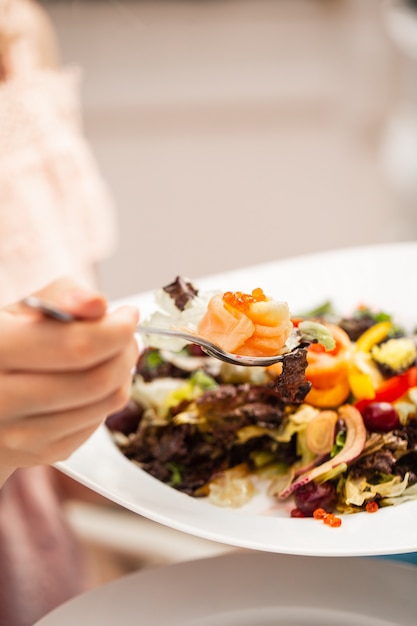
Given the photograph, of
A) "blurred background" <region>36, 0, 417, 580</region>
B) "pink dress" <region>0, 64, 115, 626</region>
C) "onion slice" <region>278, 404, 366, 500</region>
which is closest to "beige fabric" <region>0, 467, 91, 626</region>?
"pink dress" <region>0, 64, 115, 626</region>

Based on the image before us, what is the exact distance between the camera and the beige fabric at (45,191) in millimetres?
1062

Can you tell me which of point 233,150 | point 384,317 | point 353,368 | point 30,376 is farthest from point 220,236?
point 30,376

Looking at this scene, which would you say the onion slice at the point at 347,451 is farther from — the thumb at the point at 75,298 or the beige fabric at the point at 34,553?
the thumb at the point at 75,298

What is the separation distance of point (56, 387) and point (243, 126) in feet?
9.71

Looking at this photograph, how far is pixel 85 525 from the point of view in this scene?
0.93m

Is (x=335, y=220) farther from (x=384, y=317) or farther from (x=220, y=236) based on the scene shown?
(x=384, y=317)

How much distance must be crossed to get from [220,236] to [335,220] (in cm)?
43

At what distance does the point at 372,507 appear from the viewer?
2.32 ft

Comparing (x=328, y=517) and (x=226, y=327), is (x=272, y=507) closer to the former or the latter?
(x=328, y=517)

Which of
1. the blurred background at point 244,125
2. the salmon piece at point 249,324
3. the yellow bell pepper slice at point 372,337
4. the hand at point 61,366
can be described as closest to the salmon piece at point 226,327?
the salmon piece at point 249,324

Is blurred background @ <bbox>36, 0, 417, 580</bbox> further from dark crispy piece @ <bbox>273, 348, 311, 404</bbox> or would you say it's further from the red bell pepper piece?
dark crispy piece @ <bbox>273, 348, 311, 404</bbox>

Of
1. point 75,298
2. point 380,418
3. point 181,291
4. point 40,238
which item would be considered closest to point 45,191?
point 40,238

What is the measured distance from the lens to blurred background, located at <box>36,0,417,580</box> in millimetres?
2420

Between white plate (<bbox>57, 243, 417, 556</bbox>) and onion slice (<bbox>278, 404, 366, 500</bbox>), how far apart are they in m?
0.03
